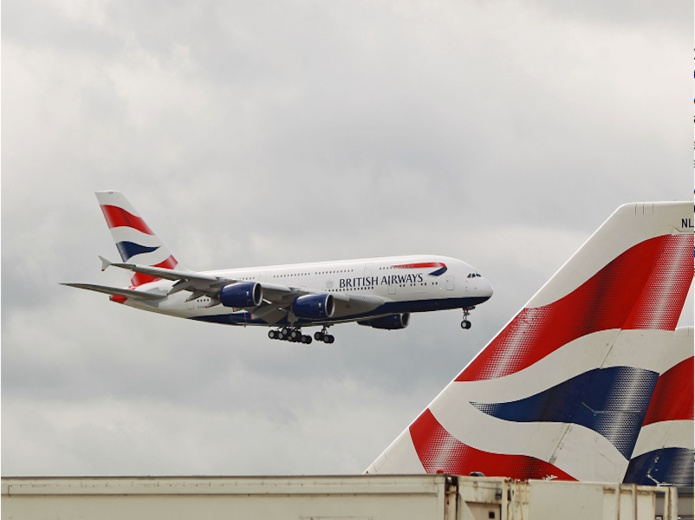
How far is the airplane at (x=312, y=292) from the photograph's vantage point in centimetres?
6078

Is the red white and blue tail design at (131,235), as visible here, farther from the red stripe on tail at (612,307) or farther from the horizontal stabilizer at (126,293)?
the red stripe on tail at (612,307)

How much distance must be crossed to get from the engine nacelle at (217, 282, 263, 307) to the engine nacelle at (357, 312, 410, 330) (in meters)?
6.48

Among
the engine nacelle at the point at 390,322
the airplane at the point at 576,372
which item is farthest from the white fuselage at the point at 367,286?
the airplane at the point at 576,372

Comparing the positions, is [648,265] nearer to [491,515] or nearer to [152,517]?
[491,515]

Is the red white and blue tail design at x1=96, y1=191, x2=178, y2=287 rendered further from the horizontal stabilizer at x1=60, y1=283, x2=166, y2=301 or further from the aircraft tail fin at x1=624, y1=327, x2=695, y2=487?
the aircraft tail fin at x1=624, y1=327, x2=695, y2=487

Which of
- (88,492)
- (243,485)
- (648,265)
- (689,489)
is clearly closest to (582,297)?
(648,265)

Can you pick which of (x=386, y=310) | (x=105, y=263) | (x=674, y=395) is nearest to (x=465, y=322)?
(x=386, y=310)

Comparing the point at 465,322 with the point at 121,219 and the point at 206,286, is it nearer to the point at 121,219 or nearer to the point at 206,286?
the point at 206,286

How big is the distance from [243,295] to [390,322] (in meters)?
8.68

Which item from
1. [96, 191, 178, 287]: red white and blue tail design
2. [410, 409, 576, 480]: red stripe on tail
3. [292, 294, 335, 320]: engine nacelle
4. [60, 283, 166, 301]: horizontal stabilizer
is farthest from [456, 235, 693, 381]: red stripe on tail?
[96, 191, 178, 287]: red white and blue tail design

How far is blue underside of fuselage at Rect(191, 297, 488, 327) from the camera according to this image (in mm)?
60594

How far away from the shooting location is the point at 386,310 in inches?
2466

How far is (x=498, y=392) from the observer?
14578 mm

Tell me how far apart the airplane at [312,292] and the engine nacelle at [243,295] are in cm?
5
